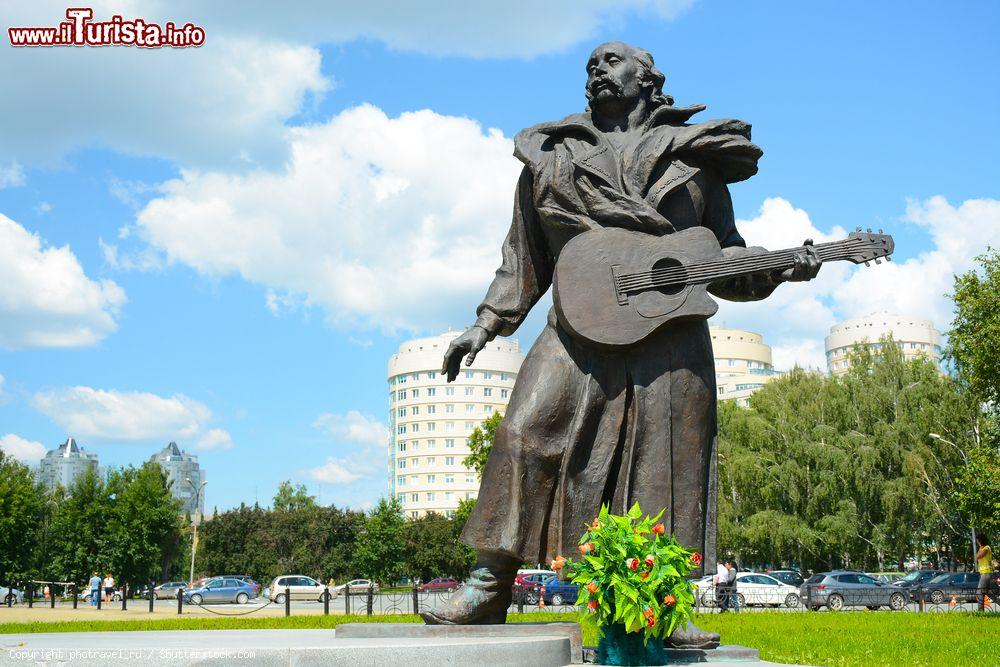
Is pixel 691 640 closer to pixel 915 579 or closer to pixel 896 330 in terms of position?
pixel 915 579

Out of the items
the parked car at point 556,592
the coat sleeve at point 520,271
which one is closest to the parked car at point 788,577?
the parked car at point 556,592

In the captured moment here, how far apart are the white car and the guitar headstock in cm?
2408

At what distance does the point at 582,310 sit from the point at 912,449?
114ft

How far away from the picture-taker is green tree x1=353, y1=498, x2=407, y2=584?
174ft

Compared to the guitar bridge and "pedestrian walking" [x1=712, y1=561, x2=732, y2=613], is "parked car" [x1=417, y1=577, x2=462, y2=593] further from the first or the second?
the guitar bridge

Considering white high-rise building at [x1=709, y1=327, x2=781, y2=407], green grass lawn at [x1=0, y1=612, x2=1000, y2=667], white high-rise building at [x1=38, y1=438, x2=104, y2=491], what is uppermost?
white high-rise building at [x1=709, y1=327, x2=781, y2=407]

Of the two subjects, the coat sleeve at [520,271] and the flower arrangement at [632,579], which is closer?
the flower arrangement at [632,579]

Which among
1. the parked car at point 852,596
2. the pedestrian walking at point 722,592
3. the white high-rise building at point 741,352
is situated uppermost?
the white high-rise building at point 741,352

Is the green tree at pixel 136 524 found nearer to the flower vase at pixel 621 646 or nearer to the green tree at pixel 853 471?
the green tree at pixel 853 471

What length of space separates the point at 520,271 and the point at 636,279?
955 mm

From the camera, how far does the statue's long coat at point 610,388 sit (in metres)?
5.25

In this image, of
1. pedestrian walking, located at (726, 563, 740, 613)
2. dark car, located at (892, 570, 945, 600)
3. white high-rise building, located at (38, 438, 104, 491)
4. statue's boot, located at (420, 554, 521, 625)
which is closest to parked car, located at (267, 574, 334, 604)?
pedestrian walking, located at (726, 563, 740, 613)

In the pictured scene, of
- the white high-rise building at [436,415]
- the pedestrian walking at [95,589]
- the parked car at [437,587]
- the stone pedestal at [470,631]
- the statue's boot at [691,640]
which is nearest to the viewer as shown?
the stone pedestal at [470,631]

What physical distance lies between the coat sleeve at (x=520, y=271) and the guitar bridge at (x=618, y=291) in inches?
31.5
